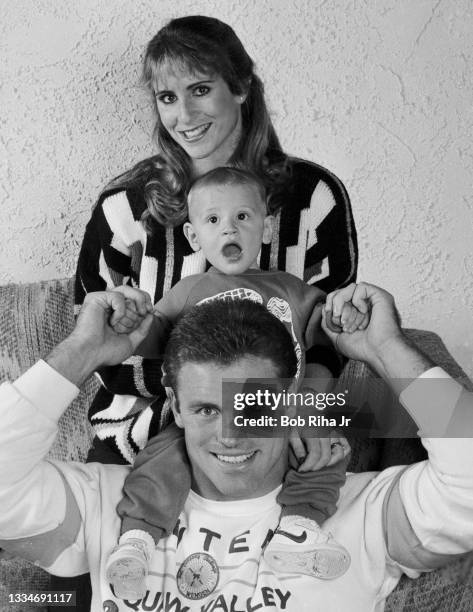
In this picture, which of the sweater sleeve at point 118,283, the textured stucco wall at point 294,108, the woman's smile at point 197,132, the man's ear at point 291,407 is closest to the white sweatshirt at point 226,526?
the man's ear at point 291,407

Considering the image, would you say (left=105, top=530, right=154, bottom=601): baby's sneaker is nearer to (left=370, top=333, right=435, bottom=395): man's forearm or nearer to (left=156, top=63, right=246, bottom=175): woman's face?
(left=370, top=333, right=435, bottom=395): man's forearm

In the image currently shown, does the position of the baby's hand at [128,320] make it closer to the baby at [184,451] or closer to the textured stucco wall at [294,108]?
the baby at [184,451]

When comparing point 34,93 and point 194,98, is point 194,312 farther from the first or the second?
point 34,93

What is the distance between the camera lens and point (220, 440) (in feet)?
4.17

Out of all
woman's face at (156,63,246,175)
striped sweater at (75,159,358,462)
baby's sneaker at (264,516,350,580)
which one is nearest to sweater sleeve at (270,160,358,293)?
striped sweater at (75,159,358,462)

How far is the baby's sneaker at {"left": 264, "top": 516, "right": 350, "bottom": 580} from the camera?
1.22 m

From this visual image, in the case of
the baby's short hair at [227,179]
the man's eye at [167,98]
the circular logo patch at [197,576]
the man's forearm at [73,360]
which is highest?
the man's eye at [167,98]

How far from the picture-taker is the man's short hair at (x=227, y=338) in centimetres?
128

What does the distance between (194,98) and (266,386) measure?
1.82 ft

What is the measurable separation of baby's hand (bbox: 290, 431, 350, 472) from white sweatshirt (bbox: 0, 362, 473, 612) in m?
0.06

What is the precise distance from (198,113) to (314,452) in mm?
625

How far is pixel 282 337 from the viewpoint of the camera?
4.29 ft

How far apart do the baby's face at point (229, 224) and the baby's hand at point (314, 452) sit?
0.92 feet

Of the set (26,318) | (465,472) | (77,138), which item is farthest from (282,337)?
(77,138)
